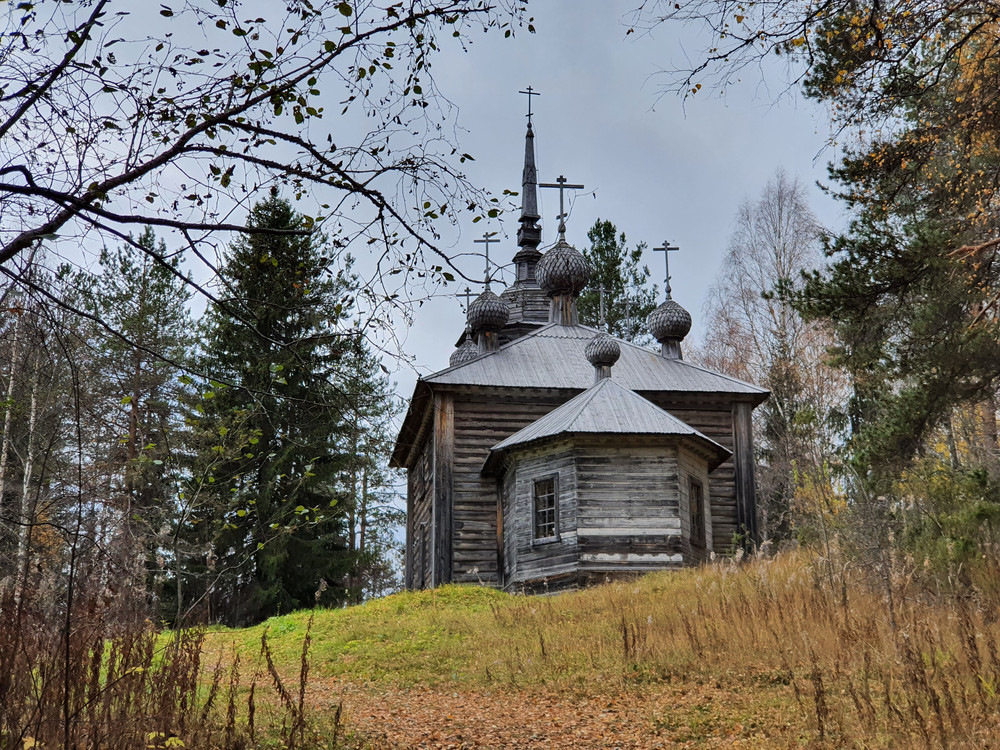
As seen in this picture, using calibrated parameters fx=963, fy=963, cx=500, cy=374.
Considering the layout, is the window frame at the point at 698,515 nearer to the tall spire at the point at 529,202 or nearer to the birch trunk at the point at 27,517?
the birch trunk at the point at 27,517

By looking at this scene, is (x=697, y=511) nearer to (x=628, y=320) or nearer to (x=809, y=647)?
(x=809, y=647)

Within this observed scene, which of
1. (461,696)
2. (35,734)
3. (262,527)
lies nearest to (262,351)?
(262,527)

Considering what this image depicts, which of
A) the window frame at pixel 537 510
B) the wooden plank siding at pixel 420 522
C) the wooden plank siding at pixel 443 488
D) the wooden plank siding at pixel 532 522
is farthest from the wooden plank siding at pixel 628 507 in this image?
the wooden plank siding at pixel 420 522

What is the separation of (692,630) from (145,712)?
586 cm

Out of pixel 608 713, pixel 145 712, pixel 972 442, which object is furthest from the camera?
pixel 972 442

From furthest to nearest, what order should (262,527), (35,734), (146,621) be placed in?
(262,527), (146,621), (35,734)

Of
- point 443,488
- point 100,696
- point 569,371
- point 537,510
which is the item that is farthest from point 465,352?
point 100,696

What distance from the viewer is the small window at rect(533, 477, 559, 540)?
693 inches

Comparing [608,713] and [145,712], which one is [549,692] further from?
[145,712]

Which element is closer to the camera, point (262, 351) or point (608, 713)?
point (608, 713)

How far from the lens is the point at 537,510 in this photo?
17766 mm

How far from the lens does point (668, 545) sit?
55.6ft

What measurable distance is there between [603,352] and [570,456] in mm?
3466

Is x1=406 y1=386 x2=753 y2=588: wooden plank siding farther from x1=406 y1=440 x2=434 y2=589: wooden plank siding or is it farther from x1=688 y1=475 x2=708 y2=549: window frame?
x1=406 y1=440 x2=434 y2=589: wooden plank siding
